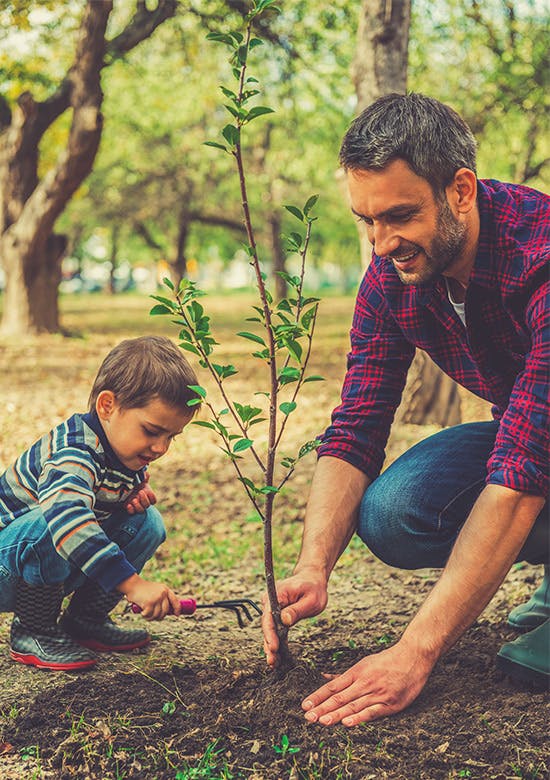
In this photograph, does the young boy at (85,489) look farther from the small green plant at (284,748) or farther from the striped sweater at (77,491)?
the small green plant at (284,748)

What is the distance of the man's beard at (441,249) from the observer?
2.61 m

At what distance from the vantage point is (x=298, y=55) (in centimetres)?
1202

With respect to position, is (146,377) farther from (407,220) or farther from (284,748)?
(284,748)

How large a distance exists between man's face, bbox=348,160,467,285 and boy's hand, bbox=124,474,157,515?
123 cm

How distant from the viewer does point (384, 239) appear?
2.60m

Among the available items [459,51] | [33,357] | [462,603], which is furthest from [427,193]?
[459,51]

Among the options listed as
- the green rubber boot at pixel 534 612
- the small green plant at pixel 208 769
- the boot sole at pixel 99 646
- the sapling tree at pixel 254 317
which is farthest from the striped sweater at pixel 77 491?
the green rubber boot at pixel 534 612

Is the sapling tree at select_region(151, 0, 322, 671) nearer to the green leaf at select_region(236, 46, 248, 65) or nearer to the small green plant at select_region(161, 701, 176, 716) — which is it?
the green leaf at select_region(236, 46, 248, 65)

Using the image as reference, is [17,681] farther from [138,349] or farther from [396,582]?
[396,582]

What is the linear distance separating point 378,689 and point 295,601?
0.37 m

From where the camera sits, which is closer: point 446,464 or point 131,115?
point 446,464

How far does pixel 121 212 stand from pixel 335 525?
2306 cm

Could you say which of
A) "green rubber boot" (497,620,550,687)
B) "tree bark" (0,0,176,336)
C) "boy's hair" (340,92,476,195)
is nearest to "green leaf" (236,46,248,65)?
"boy's hair" (340,92,476,195)

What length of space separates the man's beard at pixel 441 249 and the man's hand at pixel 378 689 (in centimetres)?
109
